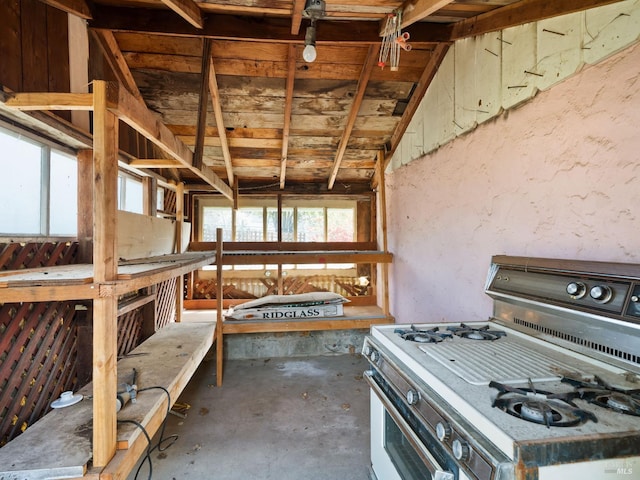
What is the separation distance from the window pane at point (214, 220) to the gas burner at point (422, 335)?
17.9 feet

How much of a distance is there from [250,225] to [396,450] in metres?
5.73

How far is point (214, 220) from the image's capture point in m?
6.64

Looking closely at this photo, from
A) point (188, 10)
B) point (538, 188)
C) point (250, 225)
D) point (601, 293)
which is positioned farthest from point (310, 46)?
point (250, 225)

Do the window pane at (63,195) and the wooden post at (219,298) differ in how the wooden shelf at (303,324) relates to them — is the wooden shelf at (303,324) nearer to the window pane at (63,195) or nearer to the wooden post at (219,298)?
the wooden post at (219,298)

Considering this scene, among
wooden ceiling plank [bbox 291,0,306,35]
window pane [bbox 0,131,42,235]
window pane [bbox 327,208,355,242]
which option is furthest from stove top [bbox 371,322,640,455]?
window pane [bbox 327,208,355,242]

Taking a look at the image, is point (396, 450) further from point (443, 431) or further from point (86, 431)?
point (86, 431)

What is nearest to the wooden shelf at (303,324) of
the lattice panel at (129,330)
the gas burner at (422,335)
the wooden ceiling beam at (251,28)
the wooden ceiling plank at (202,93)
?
the lattice panel at (129,330)

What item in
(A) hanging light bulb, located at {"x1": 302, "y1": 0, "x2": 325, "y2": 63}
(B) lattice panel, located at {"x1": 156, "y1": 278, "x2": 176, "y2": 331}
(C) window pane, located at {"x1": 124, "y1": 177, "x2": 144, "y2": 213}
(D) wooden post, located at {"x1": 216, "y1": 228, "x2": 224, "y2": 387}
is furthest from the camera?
(B) lattice panel, located at {"x1": 156, "y1": 278, "x2": 176, "y2": 331}

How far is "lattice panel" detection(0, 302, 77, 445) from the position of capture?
1.67 m

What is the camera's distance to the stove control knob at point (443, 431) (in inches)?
36.3

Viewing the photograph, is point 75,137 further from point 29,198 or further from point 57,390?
point 57,390

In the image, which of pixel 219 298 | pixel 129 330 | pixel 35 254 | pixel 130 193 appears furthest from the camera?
pixel 219 298

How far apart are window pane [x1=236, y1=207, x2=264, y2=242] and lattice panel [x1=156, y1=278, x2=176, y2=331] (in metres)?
2.75

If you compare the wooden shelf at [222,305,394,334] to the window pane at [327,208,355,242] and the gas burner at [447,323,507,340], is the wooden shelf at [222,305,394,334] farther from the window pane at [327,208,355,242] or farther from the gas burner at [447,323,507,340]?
the window pane at [327,208,355,242]
